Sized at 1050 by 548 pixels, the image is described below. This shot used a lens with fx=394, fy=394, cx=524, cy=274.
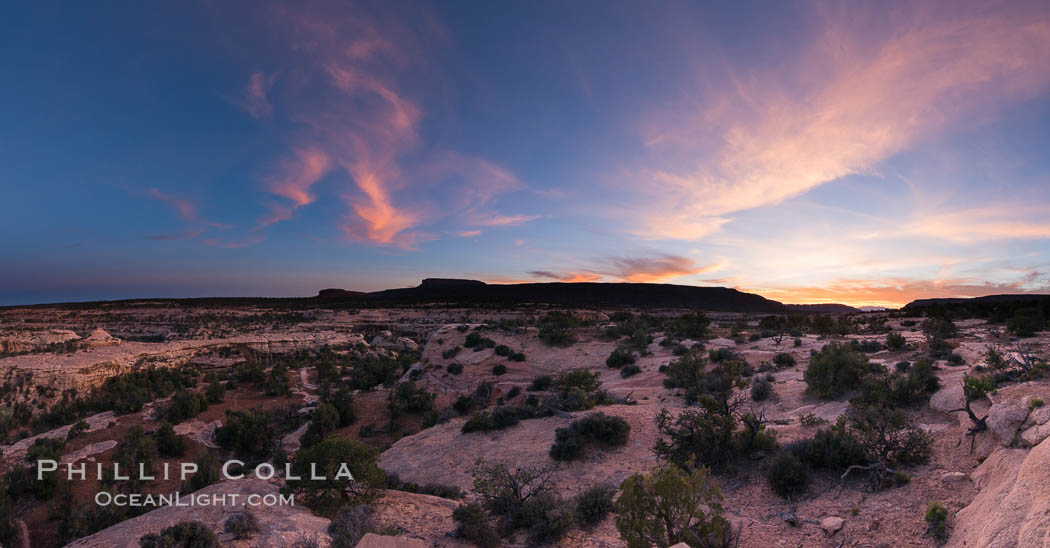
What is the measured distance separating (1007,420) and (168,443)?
21.1 m

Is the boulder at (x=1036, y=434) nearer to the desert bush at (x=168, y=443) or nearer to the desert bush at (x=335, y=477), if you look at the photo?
the desert bush at (x=335, y=477)

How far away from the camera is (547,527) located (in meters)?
6.87

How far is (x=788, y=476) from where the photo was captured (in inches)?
298

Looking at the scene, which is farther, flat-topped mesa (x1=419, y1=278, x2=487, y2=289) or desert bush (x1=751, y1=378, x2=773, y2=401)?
flat-topped mesa (x1=419, y1=278, x2=487, y2=289)

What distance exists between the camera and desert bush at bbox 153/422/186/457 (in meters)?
13.1

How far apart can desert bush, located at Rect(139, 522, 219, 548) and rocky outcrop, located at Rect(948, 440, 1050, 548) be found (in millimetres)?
9102

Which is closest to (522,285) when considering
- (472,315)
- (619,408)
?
(472,315)

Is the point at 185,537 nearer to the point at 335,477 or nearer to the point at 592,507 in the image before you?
the point at 335,477

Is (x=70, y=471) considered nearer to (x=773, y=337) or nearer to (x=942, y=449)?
(x=942, y=449)

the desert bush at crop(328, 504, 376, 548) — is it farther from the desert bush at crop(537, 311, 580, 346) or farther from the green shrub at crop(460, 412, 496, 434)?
the desert bush at crop(537, 311, 580, 346)

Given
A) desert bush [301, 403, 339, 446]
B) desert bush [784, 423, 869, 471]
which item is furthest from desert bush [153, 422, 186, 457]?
desert bush [784, 423, 869, 471]

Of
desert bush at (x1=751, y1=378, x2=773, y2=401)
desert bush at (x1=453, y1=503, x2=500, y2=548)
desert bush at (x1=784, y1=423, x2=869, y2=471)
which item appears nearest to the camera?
desert bush at (x1=453, y1=503, x2=500, y2=548)

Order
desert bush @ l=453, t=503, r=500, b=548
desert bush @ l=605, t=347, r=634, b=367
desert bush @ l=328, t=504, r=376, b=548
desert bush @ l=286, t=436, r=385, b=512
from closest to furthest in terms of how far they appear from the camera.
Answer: desert bush @ l=328, t=504, r=376, b=548 → desert bush @ l=453, t=503, r=500, b=548 → desert bush @ l=286, t=436, r=385, b=512 → desert bush @ l=605, t=347, r=634, b=367

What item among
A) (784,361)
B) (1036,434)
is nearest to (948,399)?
(1036,434)
